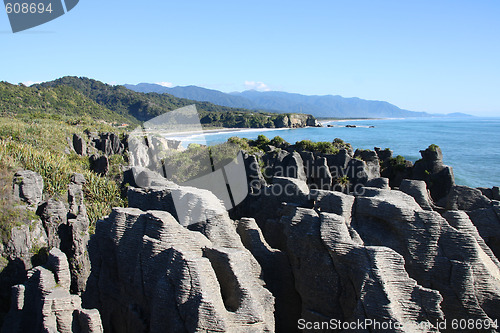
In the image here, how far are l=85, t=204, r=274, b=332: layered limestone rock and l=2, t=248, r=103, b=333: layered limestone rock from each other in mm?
873

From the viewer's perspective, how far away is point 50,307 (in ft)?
26.5

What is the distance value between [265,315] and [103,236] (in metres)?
4.33

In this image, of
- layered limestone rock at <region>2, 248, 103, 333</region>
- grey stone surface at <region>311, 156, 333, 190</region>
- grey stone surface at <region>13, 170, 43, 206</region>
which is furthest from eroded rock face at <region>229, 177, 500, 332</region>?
grey stone surface at <region>13, 170, 43, 206</region>

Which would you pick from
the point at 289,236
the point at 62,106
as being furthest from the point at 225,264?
the point at 62,106

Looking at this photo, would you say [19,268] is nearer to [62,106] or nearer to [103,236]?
[103,236]

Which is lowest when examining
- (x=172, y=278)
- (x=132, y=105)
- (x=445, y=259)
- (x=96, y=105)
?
(x=445, y=259)

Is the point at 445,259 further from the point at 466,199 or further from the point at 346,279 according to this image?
the point at 466,199

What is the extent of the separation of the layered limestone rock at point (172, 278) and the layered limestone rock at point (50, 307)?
87 centimetres

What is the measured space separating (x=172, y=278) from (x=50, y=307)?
2.87 m

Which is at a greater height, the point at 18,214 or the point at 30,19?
the point at 30,19

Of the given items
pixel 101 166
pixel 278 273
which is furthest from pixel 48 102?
pixel 278 273

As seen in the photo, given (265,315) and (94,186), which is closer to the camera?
(265,315)

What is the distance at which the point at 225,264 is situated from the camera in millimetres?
7867

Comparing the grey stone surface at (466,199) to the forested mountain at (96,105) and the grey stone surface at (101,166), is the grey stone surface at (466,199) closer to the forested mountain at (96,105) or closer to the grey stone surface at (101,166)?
the grey stone surface at (101,166)
